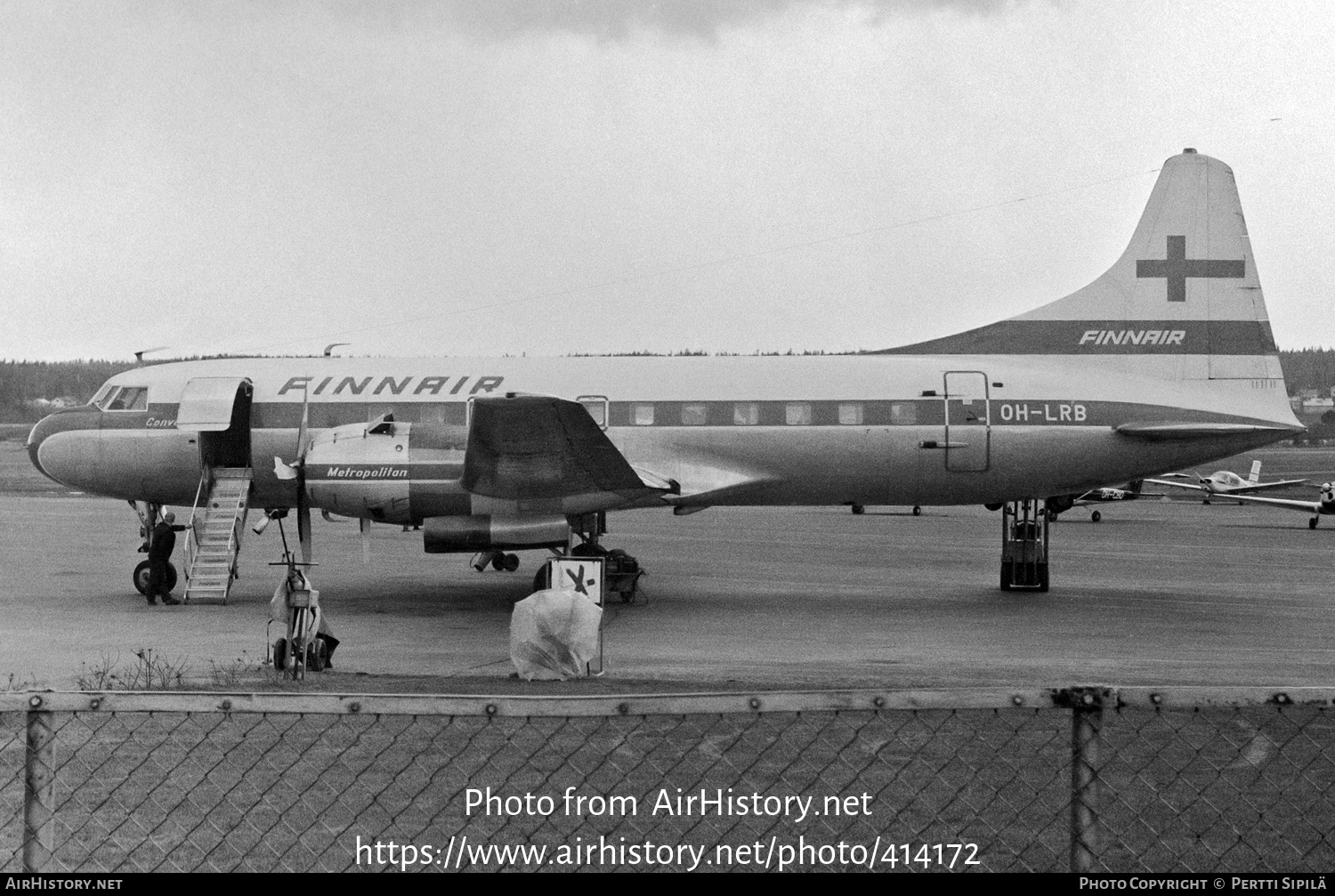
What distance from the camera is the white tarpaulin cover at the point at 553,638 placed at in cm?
1388

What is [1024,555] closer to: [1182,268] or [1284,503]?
[1182,268]

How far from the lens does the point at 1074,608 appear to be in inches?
882

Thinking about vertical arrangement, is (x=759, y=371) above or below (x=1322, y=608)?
above

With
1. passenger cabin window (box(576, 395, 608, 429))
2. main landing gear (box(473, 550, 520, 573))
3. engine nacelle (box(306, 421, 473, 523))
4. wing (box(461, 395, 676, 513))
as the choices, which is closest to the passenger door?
wing (box(461, 395, 676, 513))

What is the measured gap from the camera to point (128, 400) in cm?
2500

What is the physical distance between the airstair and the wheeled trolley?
14.6m

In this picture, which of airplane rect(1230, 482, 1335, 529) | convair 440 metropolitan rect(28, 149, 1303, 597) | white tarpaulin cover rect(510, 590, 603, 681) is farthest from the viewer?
airplane rect(1230, 482, 1335, 529)

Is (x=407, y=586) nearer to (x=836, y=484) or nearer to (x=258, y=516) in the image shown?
(x=836, y=484)

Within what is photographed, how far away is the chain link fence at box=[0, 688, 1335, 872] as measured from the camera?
4457 mm

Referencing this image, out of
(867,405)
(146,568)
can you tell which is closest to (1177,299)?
(867,405)

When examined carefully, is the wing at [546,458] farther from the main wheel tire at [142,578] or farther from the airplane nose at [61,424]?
the airplane nose at [61,424]

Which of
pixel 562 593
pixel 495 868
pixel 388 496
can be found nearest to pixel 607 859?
pixel 495 868

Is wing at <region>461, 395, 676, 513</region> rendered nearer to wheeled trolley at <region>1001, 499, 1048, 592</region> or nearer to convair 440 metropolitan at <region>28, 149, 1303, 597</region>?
convair 440 metropolitan at <region>28, 149, 1303, 597</region>

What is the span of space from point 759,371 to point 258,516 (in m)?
22.0
